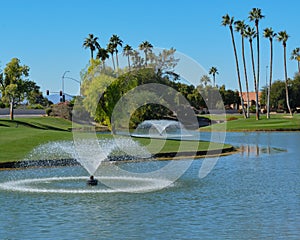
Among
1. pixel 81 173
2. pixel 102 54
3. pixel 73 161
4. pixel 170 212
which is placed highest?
pixel 102 54

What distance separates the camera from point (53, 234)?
13.3m

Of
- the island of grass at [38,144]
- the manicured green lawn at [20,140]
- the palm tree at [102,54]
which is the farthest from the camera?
the palm tree at [102,54]

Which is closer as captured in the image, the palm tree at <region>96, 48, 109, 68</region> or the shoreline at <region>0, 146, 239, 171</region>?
the shoreline at <region>0, 146, 239, 171</region>

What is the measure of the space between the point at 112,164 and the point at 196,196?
10.00 m

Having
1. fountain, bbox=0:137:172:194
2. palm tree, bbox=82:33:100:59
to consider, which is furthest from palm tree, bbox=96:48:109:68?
fountain, bbox=0:137:172:194

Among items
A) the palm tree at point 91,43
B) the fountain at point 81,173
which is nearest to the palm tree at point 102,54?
the palm tree at point 91,43

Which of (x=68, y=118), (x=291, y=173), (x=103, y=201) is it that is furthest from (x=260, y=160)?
(x=68, y=118)

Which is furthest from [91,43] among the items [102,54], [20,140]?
[20,140]

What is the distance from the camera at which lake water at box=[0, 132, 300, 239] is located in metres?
13.5

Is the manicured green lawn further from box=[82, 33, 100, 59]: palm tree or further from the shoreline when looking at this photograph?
box=[82, 33, 100, 59]: palm tree

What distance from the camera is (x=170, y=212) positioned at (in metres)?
15.9

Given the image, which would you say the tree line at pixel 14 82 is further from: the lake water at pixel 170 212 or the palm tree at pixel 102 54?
the lake water at pixel 170 212

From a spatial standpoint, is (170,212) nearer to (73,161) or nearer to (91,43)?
(73,161)

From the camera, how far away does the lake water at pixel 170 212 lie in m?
13.5
